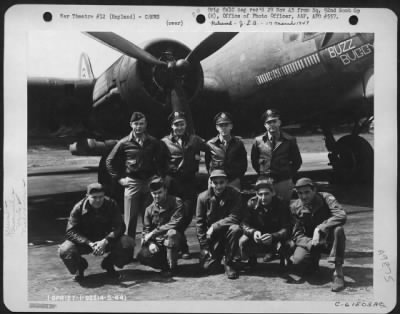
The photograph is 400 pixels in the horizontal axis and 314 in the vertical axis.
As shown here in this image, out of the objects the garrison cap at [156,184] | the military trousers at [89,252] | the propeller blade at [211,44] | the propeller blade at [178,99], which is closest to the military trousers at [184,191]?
the garrison cap at [156,184]

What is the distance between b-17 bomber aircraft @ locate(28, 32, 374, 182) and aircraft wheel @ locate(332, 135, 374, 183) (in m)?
0.01

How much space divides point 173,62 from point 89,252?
2371mm

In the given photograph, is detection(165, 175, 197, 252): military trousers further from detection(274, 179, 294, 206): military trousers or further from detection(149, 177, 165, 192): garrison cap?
detection(274, 179, 294, 206): military trousers

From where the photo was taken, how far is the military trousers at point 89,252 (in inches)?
149

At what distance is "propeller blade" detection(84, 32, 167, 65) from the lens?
420cm

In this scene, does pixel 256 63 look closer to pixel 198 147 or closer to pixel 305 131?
pixel 305 131

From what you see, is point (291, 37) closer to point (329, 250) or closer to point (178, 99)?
point (178, 99)

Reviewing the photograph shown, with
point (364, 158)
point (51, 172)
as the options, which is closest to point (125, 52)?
point (51, 172)

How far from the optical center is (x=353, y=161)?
5.26 metres

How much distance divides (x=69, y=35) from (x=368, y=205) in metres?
3.28

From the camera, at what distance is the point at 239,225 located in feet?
12.6

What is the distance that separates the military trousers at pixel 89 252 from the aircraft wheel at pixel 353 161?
7.77ft

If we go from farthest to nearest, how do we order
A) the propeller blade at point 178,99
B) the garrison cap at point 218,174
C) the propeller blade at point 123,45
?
the propeller blade at point 178,99 → the propeller blade at point 123,45 → the garrison cap at point 218,174

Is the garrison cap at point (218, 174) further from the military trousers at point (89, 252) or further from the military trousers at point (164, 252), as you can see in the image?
the military trousers at point (89, 252)
